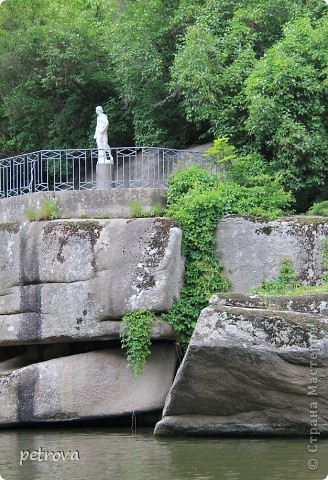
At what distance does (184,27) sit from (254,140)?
368 cm

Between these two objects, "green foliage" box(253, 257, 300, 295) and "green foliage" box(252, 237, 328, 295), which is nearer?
"green foliage" box(252, 237, 328, 295)

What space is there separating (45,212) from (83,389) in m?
3.42

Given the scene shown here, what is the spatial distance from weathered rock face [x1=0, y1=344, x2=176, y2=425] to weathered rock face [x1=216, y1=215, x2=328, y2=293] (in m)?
2.07

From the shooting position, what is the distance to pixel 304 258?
17062mm

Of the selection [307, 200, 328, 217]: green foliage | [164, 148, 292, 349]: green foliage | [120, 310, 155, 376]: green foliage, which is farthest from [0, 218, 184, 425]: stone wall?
[307, 200, 328, 217]: green foliage

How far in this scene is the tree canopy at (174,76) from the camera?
19719mm

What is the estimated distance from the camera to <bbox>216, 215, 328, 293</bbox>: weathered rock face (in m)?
17.0

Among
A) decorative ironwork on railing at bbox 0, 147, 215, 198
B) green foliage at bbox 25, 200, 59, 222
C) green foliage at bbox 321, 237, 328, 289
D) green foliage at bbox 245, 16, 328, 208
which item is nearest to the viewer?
green foliage at bbox 321, 237, 328, 289

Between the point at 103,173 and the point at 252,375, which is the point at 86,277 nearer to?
the point at 103,173

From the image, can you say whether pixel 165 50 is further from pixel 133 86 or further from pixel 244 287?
pixel 244 287

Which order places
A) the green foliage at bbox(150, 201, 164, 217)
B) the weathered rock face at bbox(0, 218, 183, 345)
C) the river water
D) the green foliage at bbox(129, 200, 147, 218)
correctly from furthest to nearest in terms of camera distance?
1. the green foliage at bbox(150, 201, 164, 217)
2. the green foliage at bbox(129, 200, 147, 218)
3. the weathered rock face at bbox(0, 218, 183, 345)
4. the river water

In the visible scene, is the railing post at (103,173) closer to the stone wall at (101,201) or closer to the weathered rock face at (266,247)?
the stone wall at (101,201)

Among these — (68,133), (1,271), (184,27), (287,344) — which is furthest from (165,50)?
(287,344)

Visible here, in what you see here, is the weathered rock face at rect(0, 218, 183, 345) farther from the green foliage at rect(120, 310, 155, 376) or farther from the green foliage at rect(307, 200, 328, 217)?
the green foliage at rect(307, 200, 328, 217)
